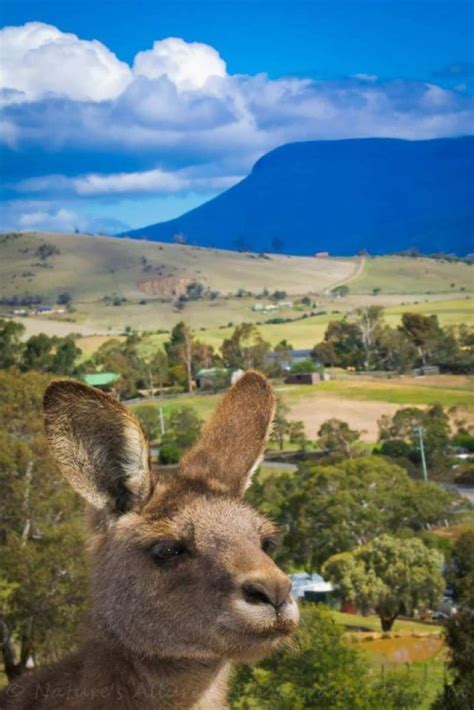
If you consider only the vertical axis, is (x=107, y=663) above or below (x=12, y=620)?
above

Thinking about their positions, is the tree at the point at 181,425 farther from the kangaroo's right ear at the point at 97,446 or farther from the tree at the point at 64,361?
the kangaroo's right ear at the point at 97,446

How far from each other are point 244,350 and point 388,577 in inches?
1624

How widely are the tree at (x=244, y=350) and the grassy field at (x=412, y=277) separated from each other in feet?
138

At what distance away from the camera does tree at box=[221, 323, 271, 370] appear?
74375 millimetres

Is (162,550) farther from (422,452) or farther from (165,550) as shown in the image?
(422,452)

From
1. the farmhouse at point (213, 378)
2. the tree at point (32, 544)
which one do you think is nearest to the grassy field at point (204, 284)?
the farmhouse at point (213, 378)

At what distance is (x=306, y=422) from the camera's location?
69000mm

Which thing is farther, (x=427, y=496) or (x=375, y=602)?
(x=427, y=496)

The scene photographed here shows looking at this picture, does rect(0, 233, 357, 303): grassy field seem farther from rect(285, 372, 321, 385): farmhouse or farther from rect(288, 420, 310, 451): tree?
rect(288, 420, 310, 451): tree

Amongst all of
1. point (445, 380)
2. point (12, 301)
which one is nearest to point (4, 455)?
point (445, 380)

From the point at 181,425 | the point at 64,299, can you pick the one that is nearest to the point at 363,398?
the point at 181,425

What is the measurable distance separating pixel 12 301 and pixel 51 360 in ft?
148

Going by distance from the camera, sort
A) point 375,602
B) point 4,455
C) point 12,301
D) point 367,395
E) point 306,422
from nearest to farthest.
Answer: point 4,455, point 375,602, point 306,422, point 367,395, point 12,301

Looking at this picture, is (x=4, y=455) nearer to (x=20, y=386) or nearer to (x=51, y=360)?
(x=20, y=386)
